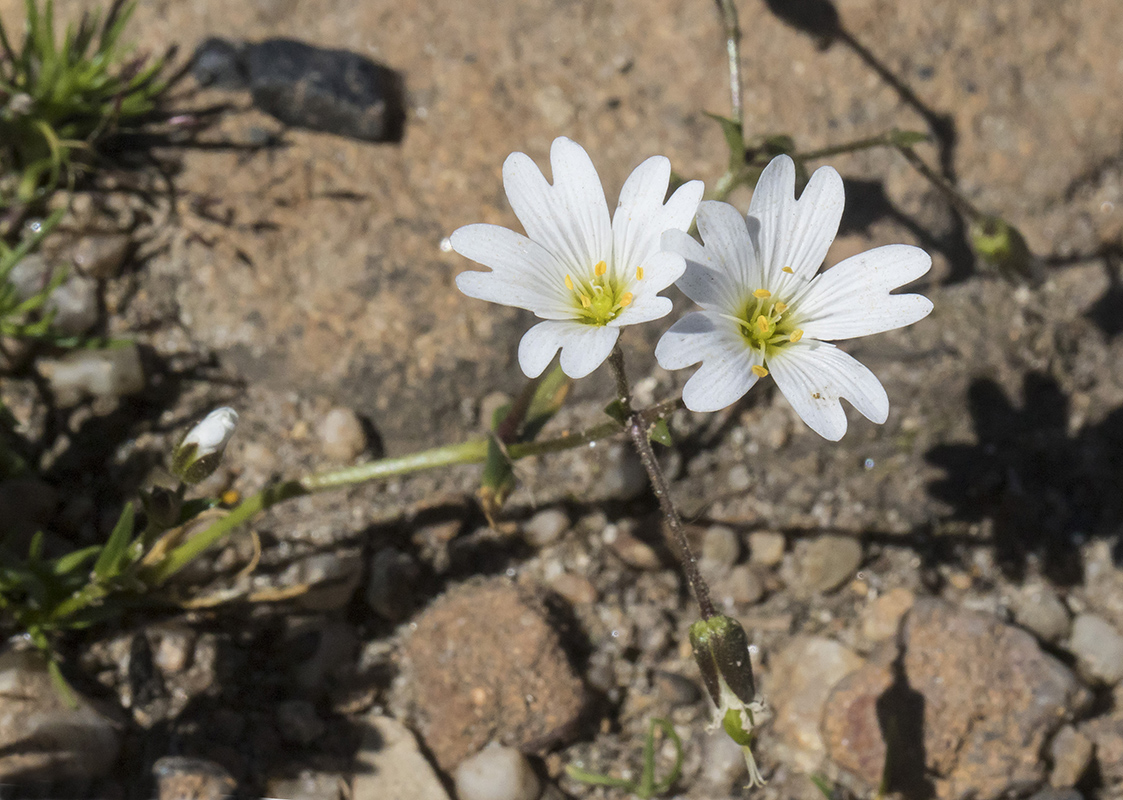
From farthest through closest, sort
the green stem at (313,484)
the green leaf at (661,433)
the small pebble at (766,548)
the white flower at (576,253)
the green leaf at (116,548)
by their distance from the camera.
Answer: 1. the small pebble at (766,548)
2. the green stem at (313,484)
3. the green leaf at (116,548)
4. the green leaf at (661,433)
5. the white flower at (576,253)

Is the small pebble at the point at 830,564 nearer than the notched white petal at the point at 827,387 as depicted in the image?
No

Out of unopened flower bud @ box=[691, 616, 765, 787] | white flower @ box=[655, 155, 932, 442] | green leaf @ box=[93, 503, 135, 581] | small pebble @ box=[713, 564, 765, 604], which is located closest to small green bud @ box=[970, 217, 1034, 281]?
white flower @ box=[655, 155, 932, 442]

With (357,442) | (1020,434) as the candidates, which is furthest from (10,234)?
(1020,434)

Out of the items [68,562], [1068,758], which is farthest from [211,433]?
[1068,758]

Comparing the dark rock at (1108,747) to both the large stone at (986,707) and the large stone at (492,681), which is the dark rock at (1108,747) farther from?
the large stone at (492,681)

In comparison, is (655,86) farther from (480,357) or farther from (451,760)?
(451,760)

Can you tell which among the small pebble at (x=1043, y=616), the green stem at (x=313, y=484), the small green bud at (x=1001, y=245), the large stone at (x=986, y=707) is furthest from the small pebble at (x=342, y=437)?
the small pebble at (x=1043, y=616)

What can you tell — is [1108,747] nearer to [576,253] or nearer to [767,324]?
[767,324]
